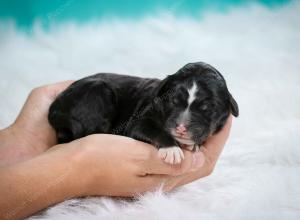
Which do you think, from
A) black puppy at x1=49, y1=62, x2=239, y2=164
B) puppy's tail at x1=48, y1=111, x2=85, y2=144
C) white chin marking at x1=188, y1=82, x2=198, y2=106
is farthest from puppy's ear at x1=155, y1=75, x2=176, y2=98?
puppy's tail at x1=48, y1=111, x2=85, y2=144

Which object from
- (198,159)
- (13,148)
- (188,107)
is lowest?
(13,148)

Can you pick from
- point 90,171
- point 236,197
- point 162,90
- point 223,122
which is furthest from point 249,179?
point 90,171

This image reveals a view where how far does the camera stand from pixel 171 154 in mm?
2809

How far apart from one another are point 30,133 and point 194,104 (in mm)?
1049

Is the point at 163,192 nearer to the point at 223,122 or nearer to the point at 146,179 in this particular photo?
the point at 146,179

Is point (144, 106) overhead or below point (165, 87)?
below

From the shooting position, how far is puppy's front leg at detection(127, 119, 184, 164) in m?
2.82

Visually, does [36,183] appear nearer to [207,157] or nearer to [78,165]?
[78,165]

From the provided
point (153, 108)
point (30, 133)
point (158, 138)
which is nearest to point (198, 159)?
point (158, 138)

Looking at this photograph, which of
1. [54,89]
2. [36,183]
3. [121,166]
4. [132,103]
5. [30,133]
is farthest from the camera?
[54,89]

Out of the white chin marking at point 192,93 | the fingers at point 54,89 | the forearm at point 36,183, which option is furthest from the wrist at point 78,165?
the fingers at point 54,89

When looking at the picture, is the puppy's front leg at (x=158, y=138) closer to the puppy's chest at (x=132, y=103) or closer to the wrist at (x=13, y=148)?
the puppy's chest at (x=132, y=103)

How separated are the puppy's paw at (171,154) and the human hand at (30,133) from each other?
2.83ft

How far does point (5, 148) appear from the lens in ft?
11.1
